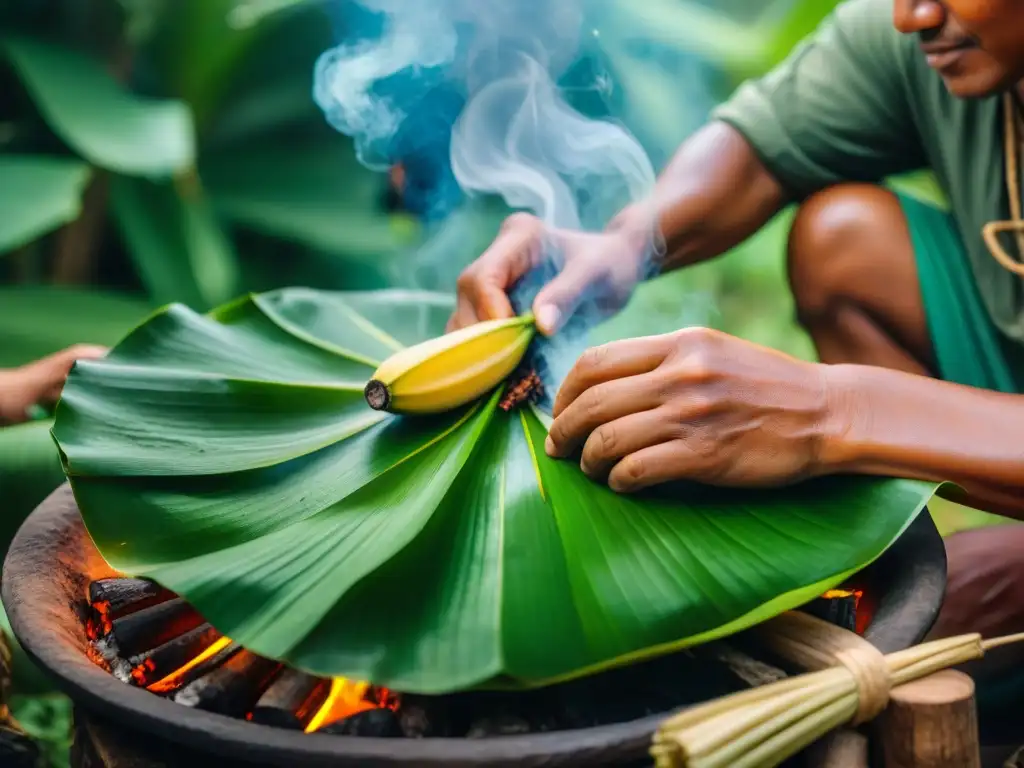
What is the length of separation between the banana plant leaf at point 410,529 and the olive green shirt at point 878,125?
857 millimetres

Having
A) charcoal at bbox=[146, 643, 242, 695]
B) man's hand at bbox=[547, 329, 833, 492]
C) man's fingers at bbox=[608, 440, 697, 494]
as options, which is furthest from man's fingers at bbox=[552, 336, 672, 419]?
charcoal at bbox=[146, 643, 242, 695]

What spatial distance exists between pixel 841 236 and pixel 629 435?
3.21ft

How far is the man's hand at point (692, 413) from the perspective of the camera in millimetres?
1347

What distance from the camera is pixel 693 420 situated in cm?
135

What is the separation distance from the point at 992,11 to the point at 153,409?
142 cm

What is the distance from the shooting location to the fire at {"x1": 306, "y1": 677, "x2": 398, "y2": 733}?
1310 mm

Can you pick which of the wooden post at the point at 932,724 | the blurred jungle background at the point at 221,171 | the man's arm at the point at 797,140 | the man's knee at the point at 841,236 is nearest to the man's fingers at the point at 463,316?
the man's arm at the point at 797,140

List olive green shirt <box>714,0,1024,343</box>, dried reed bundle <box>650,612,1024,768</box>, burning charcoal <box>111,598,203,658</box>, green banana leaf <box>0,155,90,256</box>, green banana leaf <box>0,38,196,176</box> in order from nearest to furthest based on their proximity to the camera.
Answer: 1. dried reed bundle <box>650,612,1024,768</box>
2. burning charcoal <box>111,598,203,658</box>
3. olive green shirt <box>714,0,1024,343</box>
4. green banana leaf <box>0,155,90,256</box>
5. green banana leaf <box>0,38,196,176</box>

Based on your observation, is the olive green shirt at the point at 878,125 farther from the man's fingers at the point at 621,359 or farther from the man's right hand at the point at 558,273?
the man's fingers at the point at 621,359

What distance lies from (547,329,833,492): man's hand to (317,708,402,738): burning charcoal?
0.41m

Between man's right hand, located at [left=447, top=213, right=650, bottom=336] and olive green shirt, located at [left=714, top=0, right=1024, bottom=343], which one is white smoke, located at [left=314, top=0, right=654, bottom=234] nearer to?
man's right hand, located at [left=447, top=213, right=650, bottom=336]

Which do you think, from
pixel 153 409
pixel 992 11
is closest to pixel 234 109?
pixel 153 409

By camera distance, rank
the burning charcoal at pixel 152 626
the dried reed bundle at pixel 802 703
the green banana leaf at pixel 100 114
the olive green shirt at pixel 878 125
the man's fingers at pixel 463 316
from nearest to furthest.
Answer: the dried reed bundle at pixel 802 703, the burning charcoal at pixel 152 626, the man's fingers at pixel 463 316, the olive green shirt at pixel 878 125, the green banana leaf at pixel 100 114

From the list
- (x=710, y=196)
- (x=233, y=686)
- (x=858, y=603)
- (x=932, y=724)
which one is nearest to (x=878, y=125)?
(x=710, y=196)
